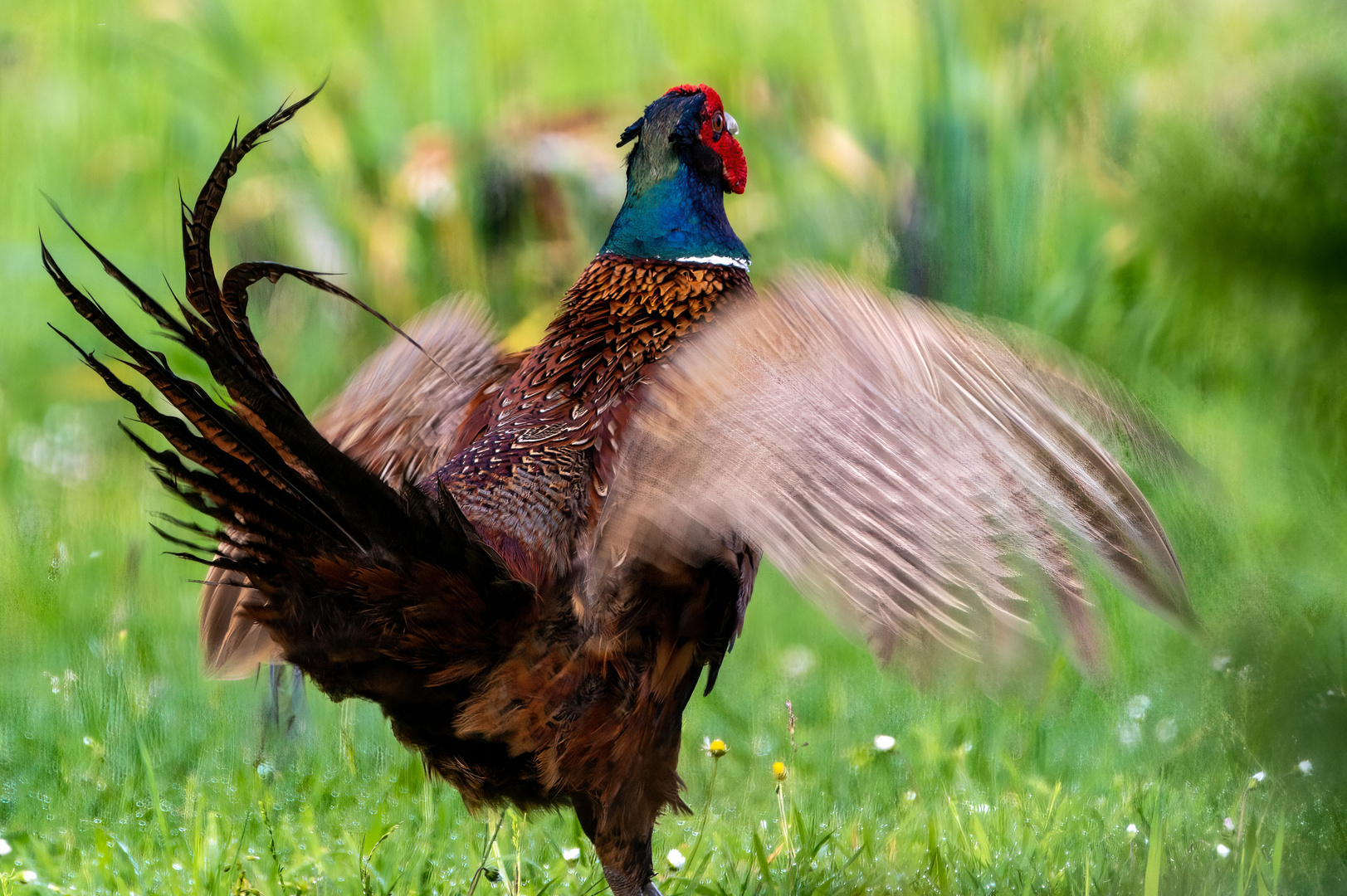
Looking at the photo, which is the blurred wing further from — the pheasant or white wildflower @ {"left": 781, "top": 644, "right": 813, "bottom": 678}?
white wildflower @ {"left": 781, "top": 644, "right": 813, "bottom": 678}

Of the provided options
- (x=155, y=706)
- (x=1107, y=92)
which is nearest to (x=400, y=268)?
(x=155, y=706)

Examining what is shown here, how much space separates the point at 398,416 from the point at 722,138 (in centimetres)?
86

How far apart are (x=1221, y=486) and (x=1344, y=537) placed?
103mm

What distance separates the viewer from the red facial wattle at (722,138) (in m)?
2.44

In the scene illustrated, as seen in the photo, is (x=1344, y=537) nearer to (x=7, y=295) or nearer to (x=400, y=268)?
(x=400, y=268)

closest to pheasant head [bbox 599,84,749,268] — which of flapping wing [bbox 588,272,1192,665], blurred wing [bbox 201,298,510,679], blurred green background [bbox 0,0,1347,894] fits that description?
blurred wing [bbox 201,298,510,679]

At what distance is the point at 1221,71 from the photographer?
72 cm

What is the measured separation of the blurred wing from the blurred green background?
331 millimetres

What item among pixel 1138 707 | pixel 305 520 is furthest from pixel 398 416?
pixel 1138 707

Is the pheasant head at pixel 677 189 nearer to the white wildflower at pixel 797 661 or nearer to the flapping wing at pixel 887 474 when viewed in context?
the flapping wing at pixel 887 474

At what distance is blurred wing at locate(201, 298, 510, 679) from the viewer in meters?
2.35

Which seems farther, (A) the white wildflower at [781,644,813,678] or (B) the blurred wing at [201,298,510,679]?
(A) the white wildflower at [781,644,813,678]

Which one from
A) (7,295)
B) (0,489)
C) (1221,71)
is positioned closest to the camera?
(1221,71)

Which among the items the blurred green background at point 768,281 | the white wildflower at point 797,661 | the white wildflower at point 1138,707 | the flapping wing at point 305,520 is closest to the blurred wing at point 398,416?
the blurred green background at point 768,281
